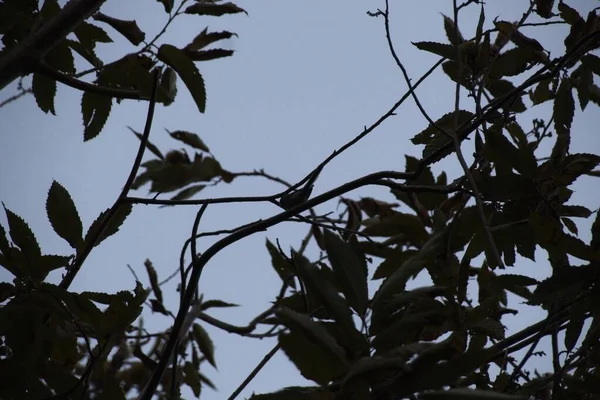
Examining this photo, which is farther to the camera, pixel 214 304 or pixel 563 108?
pixel 214 304

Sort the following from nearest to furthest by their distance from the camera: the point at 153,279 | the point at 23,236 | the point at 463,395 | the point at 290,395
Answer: the point at 463,395 < the point at 290,395 < the point at 23,236 < the point at 153,279

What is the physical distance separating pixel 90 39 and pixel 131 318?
27.5 inches

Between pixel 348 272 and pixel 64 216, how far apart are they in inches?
26.4

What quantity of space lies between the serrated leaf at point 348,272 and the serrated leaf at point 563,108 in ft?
2.96

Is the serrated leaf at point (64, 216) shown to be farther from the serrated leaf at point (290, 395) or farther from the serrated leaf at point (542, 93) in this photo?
the serrated leaf at point (542, 93)

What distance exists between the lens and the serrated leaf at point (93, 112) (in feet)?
4.56

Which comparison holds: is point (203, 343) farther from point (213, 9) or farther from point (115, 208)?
point (213, 9)

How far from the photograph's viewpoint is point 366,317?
32.4 inches

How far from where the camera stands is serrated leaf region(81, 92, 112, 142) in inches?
54.7

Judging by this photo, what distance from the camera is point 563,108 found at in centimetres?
147

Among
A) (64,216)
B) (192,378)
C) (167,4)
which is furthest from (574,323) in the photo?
(192,378)

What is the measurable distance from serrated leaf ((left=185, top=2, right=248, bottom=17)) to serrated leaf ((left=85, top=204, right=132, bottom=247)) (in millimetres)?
522

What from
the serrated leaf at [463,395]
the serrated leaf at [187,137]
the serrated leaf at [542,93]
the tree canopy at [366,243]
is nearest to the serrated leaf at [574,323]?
the tree canopy at [366,243]

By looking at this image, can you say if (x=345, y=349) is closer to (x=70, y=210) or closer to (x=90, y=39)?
(x=70, y=210)
